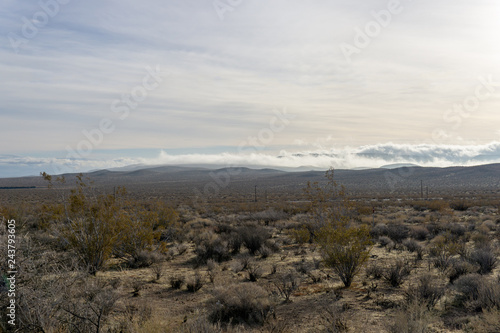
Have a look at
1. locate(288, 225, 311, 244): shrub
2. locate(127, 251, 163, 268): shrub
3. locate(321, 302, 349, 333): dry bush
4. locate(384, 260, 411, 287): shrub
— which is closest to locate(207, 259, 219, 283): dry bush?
locate(127, 251, 163, 268): shrub

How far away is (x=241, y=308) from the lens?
277 inches

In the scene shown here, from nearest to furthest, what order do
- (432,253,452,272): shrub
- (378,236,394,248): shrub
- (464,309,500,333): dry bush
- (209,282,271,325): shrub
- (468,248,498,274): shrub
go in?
(464,309,500,333): dry bush → (209,282,271,325): shrub → (468,248,498,274): shrub → (432,253,452,272): shrub → (378,236,394,248): shrub

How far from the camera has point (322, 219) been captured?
36.6 ft

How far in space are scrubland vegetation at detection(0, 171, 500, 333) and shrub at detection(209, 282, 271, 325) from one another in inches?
0.9

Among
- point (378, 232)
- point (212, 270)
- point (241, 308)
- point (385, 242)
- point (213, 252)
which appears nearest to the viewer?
point (241, 308)

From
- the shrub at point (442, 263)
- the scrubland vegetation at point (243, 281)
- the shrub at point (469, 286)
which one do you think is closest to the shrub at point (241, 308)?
the scrubland vegetation at point (243, 281)

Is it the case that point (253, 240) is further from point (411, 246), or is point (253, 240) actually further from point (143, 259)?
point (411, 246)

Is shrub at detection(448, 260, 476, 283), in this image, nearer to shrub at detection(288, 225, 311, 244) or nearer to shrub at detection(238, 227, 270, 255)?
shrub at detection(288, 225, 311, 244)

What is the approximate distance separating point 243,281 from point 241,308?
2656mm

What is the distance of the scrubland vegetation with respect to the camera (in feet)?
18.8

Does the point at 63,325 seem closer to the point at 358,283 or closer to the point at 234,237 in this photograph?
the point at 358,283

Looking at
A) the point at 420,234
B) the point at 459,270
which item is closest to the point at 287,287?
the point at 459,270

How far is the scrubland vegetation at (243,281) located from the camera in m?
5.72

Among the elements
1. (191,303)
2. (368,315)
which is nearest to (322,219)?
(368,315)
